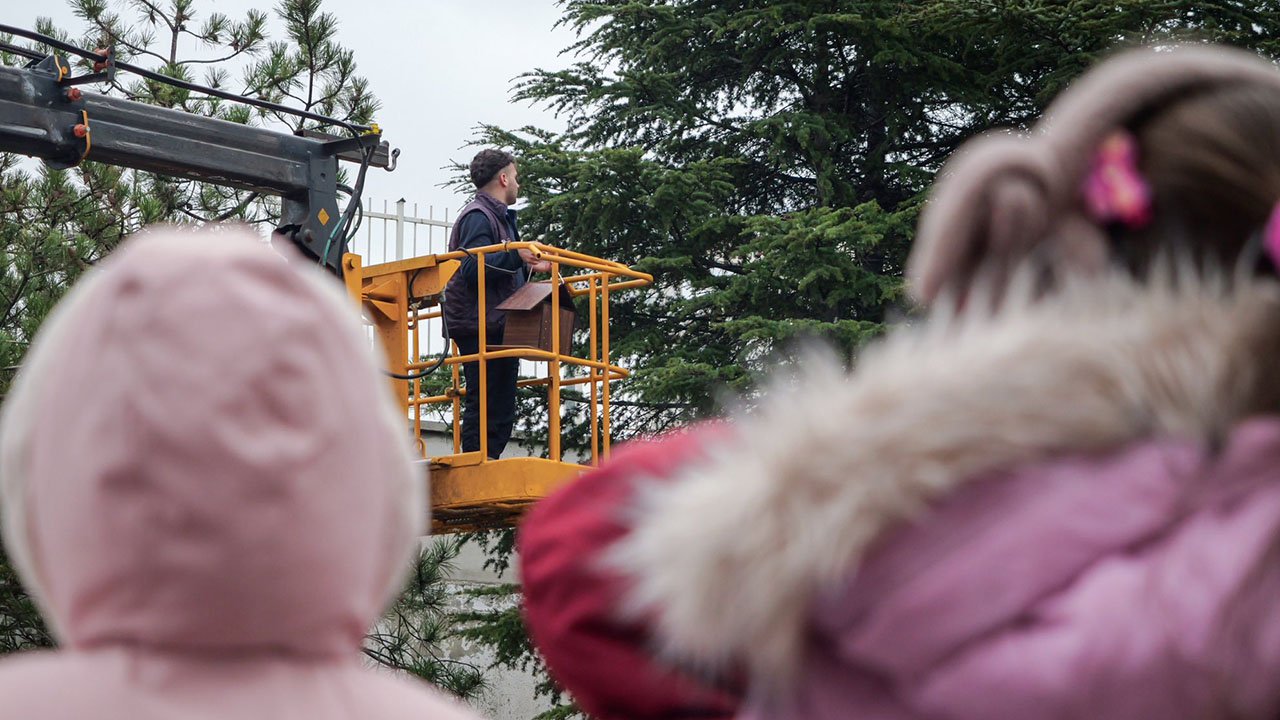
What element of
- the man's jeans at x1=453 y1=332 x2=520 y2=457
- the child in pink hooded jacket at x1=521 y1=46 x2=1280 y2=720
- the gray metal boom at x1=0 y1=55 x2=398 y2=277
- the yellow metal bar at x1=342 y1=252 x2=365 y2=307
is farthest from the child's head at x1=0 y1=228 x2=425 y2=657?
the yellow metal bar at x1=342 y1=252 x2=365 y2=307

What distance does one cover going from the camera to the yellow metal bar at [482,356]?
7.90m

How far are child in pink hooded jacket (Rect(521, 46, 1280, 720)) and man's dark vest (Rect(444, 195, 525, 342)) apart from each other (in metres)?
7.12

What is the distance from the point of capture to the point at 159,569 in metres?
1.18

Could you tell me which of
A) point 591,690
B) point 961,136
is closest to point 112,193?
point 961,136

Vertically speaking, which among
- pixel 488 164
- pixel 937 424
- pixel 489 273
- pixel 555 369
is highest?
pixel 488 164

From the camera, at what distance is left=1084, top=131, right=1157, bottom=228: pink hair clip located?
3.77ft

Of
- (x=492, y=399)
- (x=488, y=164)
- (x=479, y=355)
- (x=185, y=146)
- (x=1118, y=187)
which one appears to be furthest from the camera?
(x=492, y=399)

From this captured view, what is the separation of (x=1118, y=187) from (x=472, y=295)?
287 inches

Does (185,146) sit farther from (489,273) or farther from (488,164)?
(489,273)

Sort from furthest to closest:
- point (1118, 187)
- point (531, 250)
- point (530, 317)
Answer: point (530, 317), point (531, 250), point (1118, 187)

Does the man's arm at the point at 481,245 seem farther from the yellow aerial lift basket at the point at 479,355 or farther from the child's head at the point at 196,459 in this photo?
the child's head at the point at 196,459

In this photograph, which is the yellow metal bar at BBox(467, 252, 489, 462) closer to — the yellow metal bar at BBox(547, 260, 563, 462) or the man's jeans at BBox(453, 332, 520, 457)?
the man's jeans at BBox(453, 332, 520, 457)

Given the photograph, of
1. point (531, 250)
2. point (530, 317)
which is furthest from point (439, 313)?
point (531, 250)

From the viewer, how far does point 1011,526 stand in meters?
1.03
